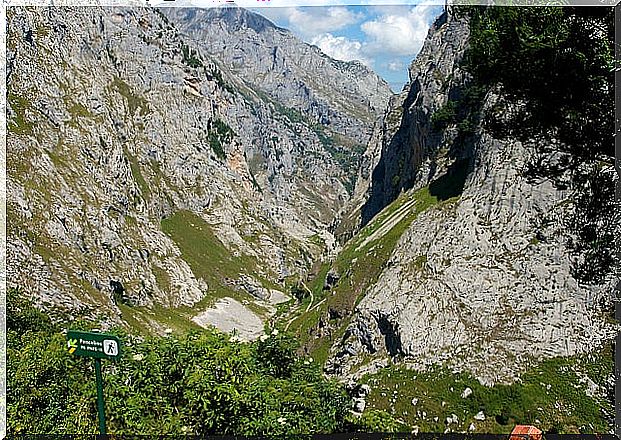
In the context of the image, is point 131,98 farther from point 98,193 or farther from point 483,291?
point 483,291

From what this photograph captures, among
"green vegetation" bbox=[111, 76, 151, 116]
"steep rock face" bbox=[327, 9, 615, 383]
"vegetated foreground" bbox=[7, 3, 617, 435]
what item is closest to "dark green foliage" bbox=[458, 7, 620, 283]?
"vegetated foreground" bbox=[7, 3, 617, 435]

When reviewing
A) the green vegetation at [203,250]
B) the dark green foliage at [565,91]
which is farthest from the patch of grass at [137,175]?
the dark green foliage at [565,91]

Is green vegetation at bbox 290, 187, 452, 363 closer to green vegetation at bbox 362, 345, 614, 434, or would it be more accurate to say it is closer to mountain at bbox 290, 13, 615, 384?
mountain at bbox 290, 13, 615, 384

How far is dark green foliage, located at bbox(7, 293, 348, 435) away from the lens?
12492 millimetres

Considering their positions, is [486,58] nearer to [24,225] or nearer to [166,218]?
[24,225]

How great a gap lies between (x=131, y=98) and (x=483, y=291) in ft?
574

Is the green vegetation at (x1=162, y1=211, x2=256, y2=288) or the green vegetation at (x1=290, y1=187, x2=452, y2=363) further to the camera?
the green vegetation at (x1=162, y1=211, x2=256, y2=288)

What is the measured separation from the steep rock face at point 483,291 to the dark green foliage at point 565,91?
21.2 meters

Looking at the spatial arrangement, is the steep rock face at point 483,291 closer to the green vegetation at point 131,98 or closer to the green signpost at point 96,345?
the green signpost at point 96,345

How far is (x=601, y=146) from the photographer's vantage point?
12.6 metres

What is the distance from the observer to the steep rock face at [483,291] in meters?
38.1

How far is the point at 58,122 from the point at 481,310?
12080 cm

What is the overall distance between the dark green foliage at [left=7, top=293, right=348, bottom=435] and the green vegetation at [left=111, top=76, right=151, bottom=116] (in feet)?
609

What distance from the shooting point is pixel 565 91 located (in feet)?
40.5
